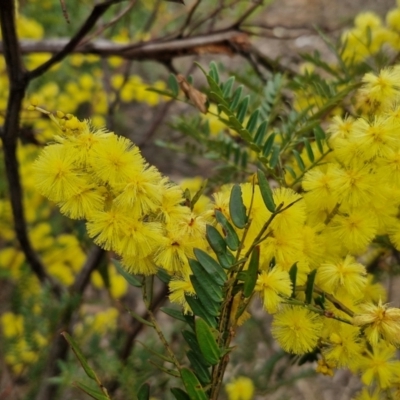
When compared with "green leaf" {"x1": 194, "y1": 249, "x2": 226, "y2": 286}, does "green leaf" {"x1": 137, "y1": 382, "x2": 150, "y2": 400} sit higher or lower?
lower

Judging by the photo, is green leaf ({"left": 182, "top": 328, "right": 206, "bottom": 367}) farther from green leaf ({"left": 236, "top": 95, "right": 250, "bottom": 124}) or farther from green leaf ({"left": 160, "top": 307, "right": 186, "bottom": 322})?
green leaf ({"left": 236, "top": 95, "right": 250, "bottom": 124})

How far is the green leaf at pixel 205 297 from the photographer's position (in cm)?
42

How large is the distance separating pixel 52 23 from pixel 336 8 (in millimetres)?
1827

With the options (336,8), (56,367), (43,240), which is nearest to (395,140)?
(56,367)

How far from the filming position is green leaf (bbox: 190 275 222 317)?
422 mm

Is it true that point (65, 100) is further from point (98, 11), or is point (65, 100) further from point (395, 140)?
point (395, 140)

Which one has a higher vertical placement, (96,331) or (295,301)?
(295,301)

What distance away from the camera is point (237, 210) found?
0.42 m

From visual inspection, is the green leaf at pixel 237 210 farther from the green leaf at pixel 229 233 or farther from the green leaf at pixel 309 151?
the green leaf at pixel 309 151

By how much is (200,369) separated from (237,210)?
13 centimetres

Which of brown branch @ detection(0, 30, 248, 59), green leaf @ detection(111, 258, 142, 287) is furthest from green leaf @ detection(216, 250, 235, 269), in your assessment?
brown branch @ detection(0, 30, 248, 59)

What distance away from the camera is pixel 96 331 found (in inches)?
46.0

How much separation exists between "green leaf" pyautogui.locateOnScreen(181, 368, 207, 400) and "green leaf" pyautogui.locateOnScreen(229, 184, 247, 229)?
108 mm

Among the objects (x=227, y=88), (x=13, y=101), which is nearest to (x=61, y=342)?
(x=13, y=101)
